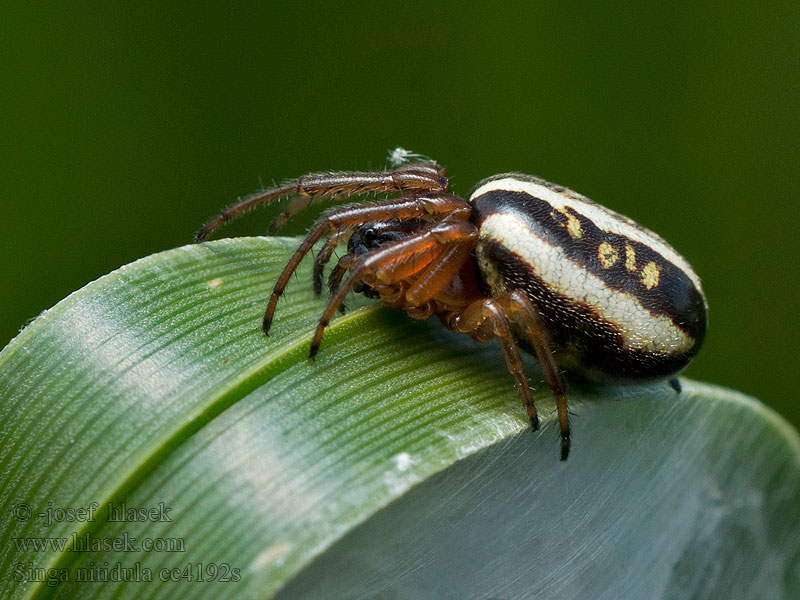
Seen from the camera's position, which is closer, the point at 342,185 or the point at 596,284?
the point at 596,284

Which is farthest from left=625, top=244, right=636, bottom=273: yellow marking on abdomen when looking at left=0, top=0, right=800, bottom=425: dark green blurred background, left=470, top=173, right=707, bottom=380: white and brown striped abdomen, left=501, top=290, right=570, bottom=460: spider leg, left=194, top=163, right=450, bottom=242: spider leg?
left=0, top=0, right=800, bottom=425: dark green blurred background

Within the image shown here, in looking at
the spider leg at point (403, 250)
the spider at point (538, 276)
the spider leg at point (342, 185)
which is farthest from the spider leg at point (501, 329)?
the spider leg at point (342, 185)

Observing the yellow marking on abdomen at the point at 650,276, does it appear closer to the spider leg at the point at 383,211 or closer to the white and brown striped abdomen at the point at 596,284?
the white and brown striped abdomen at the point at 596,284

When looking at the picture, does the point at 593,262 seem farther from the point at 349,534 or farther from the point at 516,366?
the point at 349,534

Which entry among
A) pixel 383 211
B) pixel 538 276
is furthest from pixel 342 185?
pixel 538 276

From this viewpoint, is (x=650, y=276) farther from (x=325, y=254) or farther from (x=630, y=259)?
(x=325, y=254)
